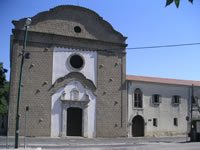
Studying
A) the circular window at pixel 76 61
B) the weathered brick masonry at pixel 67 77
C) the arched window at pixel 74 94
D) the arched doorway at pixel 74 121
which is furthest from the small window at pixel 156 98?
the circular window at pixel 76 61

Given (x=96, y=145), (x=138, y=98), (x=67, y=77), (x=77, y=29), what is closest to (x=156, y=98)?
(x=138, y=98)

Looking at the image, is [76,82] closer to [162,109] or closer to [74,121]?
[74,121]

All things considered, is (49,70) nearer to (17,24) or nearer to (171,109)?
(17,24)

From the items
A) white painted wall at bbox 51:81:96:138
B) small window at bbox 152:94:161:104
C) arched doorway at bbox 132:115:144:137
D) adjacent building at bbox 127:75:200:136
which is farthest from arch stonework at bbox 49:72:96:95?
small window at bbox 152:94:161:104

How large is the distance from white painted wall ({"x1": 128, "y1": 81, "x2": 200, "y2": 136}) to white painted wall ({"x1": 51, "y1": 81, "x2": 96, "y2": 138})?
4.41m

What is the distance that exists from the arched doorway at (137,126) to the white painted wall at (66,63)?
6391mm

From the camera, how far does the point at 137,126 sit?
27.0 meters

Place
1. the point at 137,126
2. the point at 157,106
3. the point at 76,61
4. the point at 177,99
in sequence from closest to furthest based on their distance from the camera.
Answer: the point at 76,61 < the point at 137,126 < the point at 157,106 < the point at 177,99

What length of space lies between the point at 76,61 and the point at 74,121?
581 centimetres

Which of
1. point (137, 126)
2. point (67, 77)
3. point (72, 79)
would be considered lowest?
point (137, 126)

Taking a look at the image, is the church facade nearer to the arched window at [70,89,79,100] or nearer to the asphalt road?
the arched window at [70,89,79,100]

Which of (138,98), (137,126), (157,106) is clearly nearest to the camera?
(137,126)

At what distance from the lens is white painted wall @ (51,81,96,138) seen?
22.5 m

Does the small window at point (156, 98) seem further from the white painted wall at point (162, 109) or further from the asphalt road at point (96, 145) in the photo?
the asphalt road at point (96, 145)
